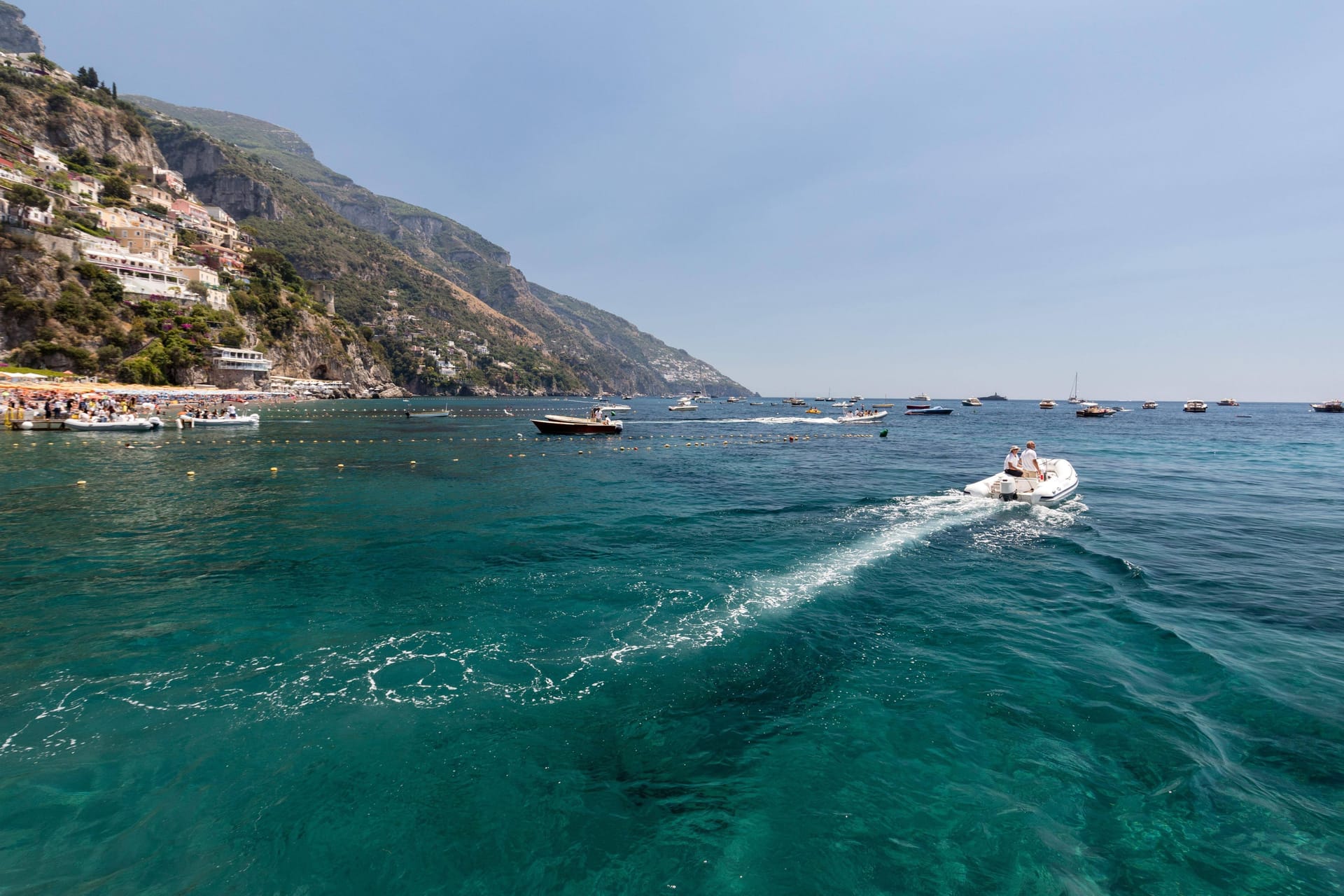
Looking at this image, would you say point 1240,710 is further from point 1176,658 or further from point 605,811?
point 605,811

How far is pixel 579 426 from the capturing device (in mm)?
50344

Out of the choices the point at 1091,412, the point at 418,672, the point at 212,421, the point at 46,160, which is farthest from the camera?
the point at 1091,412

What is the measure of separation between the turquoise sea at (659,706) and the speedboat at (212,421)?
32488 mm

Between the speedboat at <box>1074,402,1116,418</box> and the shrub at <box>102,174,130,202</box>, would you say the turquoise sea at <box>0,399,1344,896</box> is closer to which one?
the speedboat at <box>1074,402,1116,418</box>

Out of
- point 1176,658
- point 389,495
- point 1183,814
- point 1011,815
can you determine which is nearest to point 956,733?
point 1011,815

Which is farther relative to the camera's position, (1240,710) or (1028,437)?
(1028,437)

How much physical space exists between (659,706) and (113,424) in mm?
52046

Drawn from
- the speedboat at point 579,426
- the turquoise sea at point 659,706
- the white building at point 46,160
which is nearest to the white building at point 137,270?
the white building at point 46,160

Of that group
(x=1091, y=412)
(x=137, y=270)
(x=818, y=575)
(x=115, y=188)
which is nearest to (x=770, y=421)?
(x=1091, y=412)

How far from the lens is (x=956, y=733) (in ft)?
21.9

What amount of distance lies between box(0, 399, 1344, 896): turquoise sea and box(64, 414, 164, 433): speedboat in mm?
28241

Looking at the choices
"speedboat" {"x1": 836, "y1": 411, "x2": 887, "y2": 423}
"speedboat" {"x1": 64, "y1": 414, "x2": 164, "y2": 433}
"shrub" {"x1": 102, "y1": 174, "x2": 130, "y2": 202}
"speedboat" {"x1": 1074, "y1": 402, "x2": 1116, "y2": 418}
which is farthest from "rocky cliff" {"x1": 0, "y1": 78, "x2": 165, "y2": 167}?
"speedboat" {"x1": 1074, "y1": 402, "x2": 1116, "y2": 418}

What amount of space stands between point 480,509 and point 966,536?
16973mm

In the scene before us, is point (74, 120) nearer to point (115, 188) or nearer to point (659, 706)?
point (115, 188)
